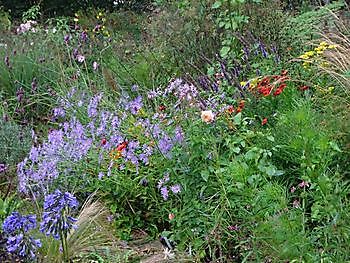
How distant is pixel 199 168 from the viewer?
3.47 metres

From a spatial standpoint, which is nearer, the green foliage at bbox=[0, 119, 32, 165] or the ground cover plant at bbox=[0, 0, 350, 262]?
the ground cover plant at bbox=[0, 0, 350, 262]

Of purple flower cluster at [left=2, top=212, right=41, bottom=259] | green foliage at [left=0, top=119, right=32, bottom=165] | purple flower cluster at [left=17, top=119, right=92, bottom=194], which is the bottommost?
green foliage at [left=0, top=119, right=32, bottom=165]

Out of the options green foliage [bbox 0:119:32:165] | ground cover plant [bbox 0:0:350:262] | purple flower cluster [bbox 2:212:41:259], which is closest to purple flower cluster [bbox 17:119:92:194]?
ground cover plant [bbox 0:0:350:262]

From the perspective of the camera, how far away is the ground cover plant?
2.97 metres

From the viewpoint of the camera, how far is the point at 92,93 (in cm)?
514

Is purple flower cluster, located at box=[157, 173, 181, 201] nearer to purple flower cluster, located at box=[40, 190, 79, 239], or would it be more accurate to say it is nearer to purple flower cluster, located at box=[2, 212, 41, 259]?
purple flower cluster, located at box=[40, 190, 79, 239]

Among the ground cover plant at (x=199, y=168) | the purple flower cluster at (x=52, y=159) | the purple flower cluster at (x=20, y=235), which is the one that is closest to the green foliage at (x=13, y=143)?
the ground cover plant at (x=199, y=168)

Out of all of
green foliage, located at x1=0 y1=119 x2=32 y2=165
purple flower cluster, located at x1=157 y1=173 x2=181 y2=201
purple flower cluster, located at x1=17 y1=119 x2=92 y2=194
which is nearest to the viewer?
purple flower cluster, located at x1=157 y1=173 x2=181 y2=201

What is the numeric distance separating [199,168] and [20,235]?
1.12m

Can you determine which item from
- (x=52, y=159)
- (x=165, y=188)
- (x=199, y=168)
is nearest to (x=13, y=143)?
(x=52, y=159)

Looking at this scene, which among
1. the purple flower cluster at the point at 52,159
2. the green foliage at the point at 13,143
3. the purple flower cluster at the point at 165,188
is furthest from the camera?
the green foliage at the point at 13,143

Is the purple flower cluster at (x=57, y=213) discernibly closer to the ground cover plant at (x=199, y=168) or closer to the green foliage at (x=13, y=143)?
the ground cover plant at (x=199, y=168)

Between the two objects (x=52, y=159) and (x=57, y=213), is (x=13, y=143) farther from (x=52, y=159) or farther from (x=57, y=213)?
(x=57, y=213)

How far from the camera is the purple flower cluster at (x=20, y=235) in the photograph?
287 centimetres
